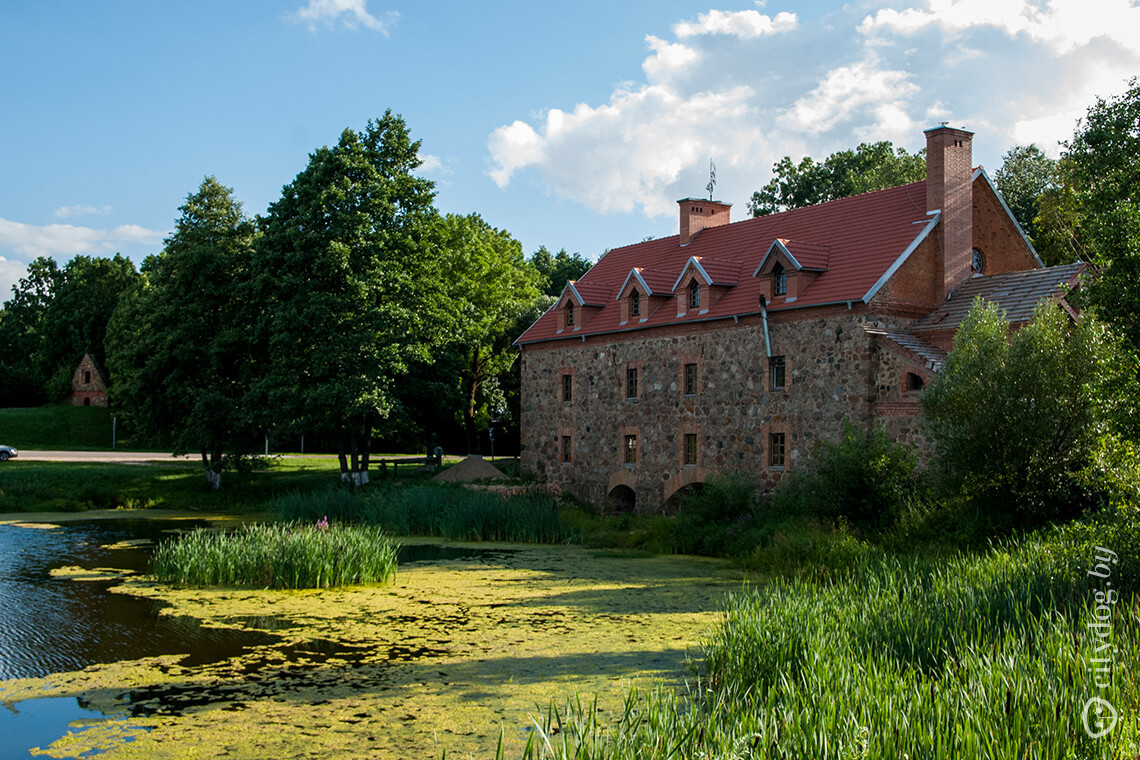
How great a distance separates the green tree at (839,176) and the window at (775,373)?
52.5 feet

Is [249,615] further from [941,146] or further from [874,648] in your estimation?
[941,146]

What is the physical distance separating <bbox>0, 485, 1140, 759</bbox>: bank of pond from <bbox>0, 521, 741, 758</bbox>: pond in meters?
0.05

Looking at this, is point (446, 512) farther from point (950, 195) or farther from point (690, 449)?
point (950, 195)

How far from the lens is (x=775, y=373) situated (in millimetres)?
24562

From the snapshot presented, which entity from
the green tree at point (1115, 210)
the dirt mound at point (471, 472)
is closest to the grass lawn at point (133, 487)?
the dirt mound at point (471, 472)

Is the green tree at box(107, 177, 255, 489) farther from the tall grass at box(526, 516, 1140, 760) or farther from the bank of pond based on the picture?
the tall grass at box(526, 516, 1140, 760)

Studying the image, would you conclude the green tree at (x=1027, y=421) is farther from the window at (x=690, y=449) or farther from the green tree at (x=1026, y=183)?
the green tree at (x=1026, y=183)

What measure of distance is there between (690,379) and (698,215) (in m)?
7.71

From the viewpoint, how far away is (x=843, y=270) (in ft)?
78.7

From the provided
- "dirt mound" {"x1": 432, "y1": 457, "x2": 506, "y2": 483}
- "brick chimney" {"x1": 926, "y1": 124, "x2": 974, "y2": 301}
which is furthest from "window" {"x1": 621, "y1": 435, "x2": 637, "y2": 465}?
"brick chimney" {"x1": 926, "y1": 124, "x2": 974, "y2": 301}

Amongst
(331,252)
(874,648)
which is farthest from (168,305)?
(874,648)

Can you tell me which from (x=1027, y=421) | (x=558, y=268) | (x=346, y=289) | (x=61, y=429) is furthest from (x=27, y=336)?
(x=1027, y=421)

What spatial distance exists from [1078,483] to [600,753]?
12520 mm

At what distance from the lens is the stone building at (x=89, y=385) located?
197ft
